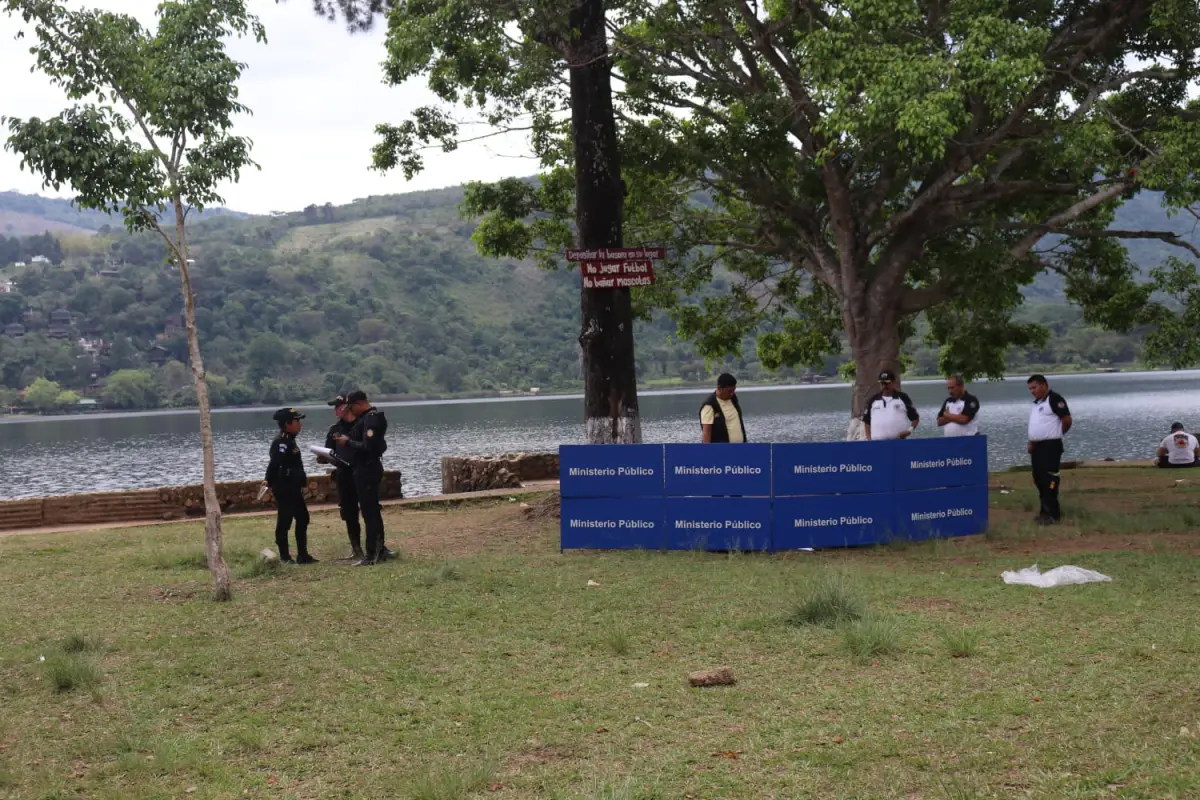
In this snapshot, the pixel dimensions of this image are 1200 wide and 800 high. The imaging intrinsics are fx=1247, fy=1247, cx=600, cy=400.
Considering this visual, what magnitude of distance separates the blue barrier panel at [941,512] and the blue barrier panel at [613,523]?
266cm

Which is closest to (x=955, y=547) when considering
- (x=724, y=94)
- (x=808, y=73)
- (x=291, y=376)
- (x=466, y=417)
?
(x=808, y=73)

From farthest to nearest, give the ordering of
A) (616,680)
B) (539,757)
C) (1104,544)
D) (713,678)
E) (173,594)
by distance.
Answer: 1. (1104,544)
2. (173,594)
3. (616,680)
4. (713,678)
5. (539,757)

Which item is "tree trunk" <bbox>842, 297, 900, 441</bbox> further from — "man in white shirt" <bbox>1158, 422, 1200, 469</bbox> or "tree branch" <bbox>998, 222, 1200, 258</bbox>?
"man in white shirt" <bbox>1158, 422, 1200, 469</bbox>

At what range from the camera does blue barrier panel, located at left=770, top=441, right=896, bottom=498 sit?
1332cm

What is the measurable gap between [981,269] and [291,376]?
499 feet

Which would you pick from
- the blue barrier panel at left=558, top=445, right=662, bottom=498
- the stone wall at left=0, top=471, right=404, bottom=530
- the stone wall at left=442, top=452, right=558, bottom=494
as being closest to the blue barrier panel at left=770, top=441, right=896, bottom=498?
the blue barrier panel at left=558, top=445, right=662, bottom=498

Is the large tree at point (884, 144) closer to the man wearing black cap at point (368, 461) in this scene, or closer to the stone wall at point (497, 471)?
A: the stone wall at point (497, 471)

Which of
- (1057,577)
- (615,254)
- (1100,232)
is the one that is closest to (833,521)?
(1057,577)

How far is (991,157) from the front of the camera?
23312mm

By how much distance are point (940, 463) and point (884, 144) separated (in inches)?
309

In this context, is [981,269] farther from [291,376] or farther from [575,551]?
[291,376]

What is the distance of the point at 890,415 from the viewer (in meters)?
14.3

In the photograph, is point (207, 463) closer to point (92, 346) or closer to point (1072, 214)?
point (1072, 214)

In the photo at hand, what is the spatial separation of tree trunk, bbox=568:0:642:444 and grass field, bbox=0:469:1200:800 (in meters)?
3.99
